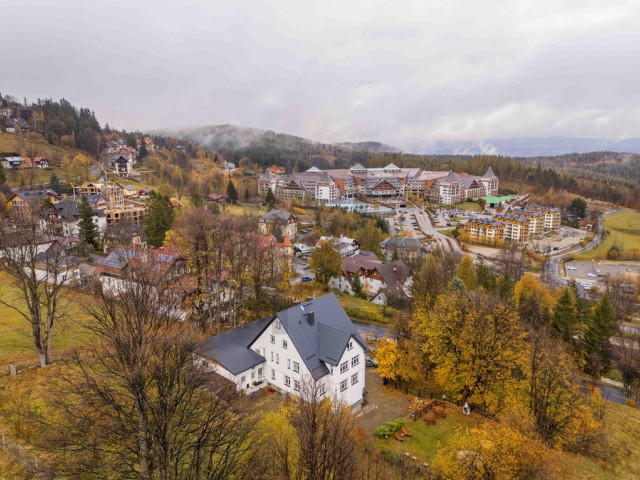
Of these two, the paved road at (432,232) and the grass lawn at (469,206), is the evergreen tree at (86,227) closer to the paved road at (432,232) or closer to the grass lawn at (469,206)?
the paved road at (432,232)

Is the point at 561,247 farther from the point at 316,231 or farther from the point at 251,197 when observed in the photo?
the point at 251,197

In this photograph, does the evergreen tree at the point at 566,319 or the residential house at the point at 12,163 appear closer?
the evergreen tree at the point at 566,319

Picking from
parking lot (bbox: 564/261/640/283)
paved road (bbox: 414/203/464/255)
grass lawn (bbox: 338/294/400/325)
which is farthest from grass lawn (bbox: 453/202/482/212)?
grass lawn (bbox: 338/294/400/325)

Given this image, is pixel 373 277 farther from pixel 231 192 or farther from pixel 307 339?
pixel 231 192

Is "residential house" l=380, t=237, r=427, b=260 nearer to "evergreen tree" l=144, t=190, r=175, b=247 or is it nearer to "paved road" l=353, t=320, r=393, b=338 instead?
"paved road" l=353, t=320, r=393, b=338

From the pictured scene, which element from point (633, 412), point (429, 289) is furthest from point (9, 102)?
point (633, 412)

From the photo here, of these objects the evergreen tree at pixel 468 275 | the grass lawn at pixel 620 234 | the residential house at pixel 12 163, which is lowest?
the grass lawn at pixel 620 234

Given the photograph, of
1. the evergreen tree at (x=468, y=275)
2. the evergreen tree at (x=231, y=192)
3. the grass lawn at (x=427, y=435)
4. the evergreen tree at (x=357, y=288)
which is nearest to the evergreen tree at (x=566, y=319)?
the evergreen tree at (x=468, y=275)
